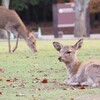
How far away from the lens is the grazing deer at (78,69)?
10484mm

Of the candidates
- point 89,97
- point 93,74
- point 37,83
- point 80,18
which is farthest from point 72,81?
point 80,18

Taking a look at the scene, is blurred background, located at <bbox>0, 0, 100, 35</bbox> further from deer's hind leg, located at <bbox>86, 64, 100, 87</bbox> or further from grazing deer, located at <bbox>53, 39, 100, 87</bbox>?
deer's hind leg, located at <bbox>86, 64, 100, 87</bbox>

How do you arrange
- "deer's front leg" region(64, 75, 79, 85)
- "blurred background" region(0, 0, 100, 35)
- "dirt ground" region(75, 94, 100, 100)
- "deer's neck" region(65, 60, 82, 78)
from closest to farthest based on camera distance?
"dirt ground" region(75, 94, 100, 100) → "deer's front leg" region(64, 75, 79, 85) → "deer's neck" region(65, 60, 82, 78) → "blurred background" region(0, 0, 100, 35)

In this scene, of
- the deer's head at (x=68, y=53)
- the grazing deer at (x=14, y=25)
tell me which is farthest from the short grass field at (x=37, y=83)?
the grazing deer at (x=14, y=25)

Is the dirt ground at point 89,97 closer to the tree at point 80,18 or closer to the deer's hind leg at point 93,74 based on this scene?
the deer's hind leg at point 93,74

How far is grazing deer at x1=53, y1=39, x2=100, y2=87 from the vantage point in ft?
34.4

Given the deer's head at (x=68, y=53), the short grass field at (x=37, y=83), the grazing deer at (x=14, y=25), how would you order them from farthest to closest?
the grazing deer at (x=14, y=25) → the deer's head at (x=68, y=53) → the short grass field at (x=37, y=83)

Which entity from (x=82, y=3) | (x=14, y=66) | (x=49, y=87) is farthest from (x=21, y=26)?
(x=82, y=3)

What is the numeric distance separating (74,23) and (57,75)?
32.1 metres

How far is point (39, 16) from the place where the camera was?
6341 cm

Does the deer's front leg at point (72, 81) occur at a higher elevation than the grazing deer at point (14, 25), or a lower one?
lower

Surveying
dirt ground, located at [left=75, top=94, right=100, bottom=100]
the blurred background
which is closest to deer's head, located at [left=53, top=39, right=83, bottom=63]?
dirt ground, located at [left=75, top=94, right=100, bottom=100]

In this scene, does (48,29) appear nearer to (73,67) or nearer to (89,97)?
(73,67)

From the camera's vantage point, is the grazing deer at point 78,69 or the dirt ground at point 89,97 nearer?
the dirt ground at point 89,97
